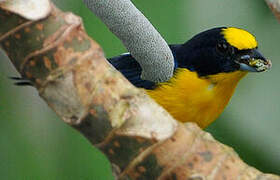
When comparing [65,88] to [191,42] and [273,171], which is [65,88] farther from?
[191,42]

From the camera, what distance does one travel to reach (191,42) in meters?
2.31

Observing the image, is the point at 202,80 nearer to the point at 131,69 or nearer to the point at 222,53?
the point at 222,53

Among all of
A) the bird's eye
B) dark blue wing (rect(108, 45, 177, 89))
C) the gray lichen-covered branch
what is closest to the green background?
dark blue wing (rect(108, 45, 177, 89))

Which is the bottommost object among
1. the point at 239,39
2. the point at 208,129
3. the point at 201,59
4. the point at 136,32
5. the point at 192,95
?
the point at 208,129

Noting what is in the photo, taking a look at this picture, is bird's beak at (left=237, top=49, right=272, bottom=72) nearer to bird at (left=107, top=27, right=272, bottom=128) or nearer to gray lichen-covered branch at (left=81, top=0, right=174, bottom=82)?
bird at (left=107, top=27, right=272, bottom=128)

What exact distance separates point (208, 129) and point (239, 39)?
424 millimetres

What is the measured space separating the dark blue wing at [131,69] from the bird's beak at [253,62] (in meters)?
0.33

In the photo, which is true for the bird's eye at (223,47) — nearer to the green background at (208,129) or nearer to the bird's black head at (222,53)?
the bird's black head at (222,53)

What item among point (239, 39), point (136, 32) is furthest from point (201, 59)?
point (136, 32)

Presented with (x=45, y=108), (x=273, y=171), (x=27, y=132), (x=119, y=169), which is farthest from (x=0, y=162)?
(x=119, y=169)

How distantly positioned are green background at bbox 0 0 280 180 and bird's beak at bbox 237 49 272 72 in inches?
8.6

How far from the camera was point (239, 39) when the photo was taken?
2.08 meters

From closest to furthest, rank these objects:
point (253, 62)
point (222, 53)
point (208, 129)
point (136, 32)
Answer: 1. point (136, 32)
2. point (253, 62)
3. point (222, 53)
4. point (208, 129)

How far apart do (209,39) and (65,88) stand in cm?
140
